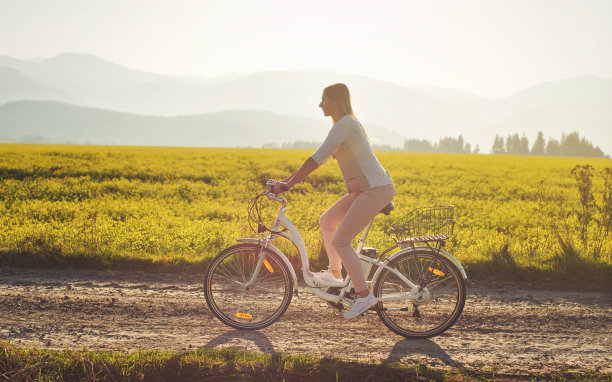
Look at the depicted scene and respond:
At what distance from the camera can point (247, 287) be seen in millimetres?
5887

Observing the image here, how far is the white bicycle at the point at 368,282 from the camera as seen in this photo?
559 centimetres

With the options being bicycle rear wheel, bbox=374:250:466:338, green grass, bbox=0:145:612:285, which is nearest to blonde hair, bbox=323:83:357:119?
bicycle rear wheel, bbox=374:250:466:338

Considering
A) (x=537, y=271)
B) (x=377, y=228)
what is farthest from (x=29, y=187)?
(x=537, y=271)

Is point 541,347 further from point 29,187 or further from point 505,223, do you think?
point 29,187

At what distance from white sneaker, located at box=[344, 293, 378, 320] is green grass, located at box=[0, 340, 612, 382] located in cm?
81

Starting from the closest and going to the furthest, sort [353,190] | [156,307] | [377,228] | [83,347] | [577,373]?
[577,373], [83,347], [353,190], [156,307], [377,228]

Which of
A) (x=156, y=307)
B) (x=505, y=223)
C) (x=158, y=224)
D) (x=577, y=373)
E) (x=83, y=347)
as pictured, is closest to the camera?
(x=577, y=373)

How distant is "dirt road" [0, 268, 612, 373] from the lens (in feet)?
16.5

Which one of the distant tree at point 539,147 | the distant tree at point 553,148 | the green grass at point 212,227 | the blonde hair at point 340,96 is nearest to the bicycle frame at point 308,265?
the blonde hair at point 340,96

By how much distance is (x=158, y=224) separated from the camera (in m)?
12.6

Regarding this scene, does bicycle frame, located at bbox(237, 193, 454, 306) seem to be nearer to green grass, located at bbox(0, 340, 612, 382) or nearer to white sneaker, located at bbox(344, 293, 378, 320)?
white sneaker, located at bbox(344, 293, 378, 320)

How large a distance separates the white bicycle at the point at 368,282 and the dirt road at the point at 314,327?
0.22 m

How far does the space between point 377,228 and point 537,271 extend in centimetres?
569

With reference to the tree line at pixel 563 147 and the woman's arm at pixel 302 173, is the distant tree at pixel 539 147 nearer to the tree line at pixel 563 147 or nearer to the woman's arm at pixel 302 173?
the tree line at pixel 563 147
